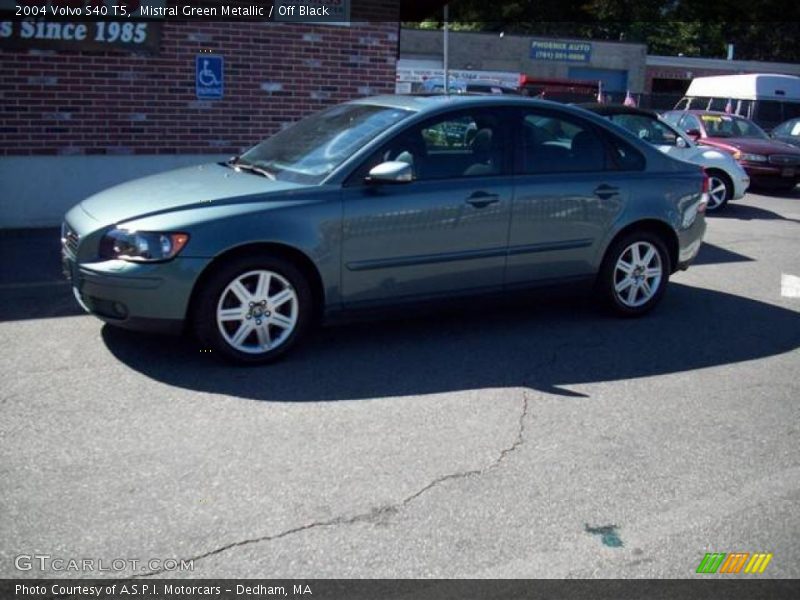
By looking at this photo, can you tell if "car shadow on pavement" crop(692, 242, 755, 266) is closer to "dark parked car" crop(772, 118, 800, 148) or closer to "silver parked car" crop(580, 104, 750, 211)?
"silver parked car" crop(580, 104, 750, 211)

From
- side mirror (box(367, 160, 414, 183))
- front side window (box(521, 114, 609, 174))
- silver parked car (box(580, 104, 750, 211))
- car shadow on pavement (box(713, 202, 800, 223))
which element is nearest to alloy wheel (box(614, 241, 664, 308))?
front side window (box(521, 114, 609, 174))

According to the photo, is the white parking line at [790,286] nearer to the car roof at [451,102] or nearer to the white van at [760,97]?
the car roof at [451,102]

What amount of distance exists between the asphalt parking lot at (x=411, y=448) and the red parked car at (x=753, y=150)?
372 inches

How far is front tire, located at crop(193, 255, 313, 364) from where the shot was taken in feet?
17.0

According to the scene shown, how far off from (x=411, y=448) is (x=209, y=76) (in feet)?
23.6

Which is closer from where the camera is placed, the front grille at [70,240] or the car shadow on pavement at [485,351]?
the car shadow on pavement at [485,351]

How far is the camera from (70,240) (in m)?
5.45

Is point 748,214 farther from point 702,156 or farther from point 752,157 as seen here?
point 752,157

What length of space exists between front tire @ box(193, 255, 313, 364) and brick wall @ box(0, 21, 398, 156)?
5434 mm

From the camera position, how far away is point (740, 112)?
21.5 metres

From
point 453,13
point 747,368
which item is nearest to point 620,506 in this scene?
point 747,368

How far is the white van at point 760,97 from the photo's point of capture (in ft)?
69.8

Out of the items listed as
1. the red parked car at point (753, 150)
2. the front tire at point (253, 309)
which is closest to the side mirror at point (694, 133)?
the red parked car at point (753, 150)
